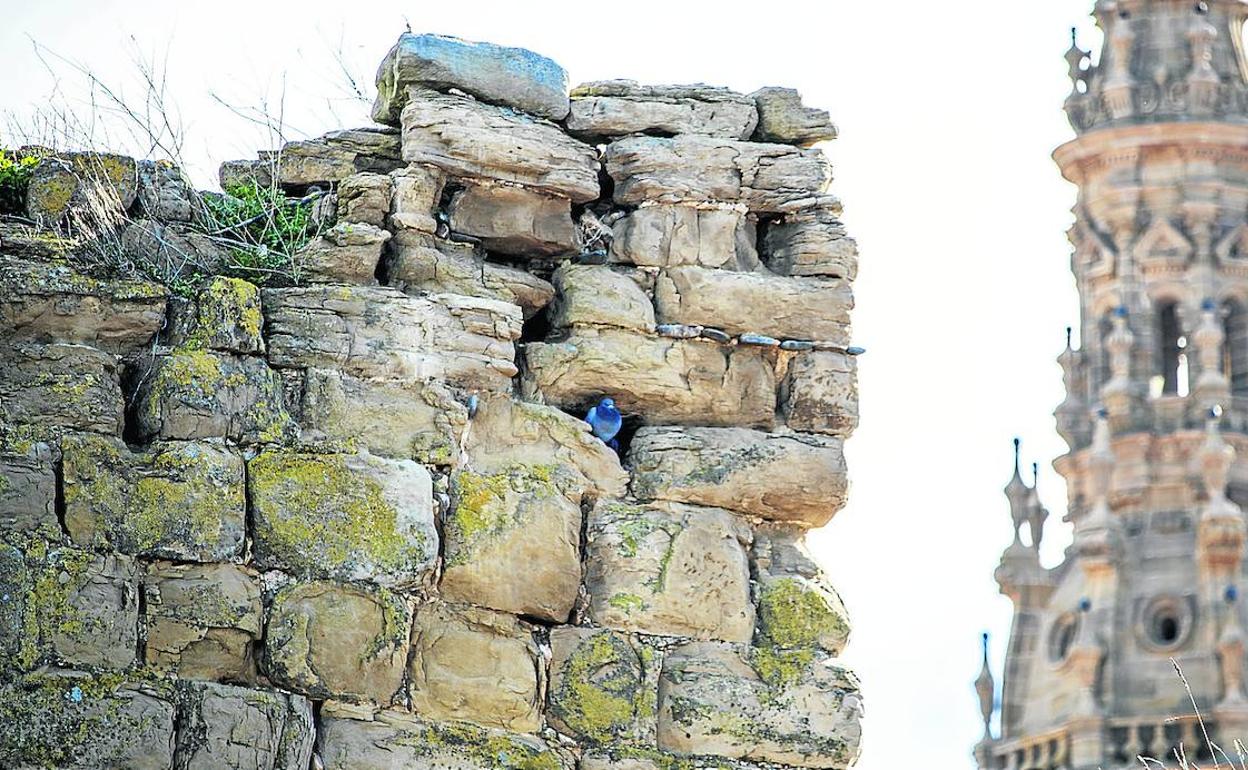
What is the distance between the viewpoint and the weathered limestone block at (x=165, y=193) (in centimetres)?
788

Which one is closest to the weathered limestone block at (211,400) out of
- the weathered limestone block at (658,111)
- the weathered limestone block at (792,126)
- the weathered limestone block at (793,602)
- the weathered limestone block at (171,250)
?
the weathered limestone block at (171,250)

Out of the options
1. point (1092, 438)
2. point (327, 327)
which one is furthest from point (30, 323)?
point (1092, 438)

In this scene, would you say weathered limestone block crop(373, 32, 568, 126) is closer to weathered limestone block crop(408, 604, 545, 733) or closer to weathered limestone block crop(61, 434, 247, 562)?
weathered limestone block crop(61, 434, 247, 562)

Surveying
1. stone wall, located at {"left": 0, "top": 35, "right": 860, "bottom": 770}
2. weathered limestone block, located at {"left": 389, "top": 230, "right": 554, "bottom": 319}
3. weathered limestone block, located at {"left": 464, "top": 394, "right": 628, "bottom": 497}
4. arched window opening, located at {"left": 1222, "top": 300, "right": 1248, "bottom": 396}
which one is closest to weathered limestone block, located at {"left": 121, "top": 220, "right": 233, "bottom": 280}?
stone wall, located at {"left": 0, "top": 35, "right": 860, "bottom": 770}

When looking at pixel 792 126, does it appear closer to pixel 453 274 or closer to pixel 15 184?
pixel 453 274

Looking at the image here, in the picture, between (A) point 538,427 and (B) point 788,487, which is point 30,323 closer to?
(A) point 538,427

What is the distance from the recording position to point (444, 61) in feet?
26.4

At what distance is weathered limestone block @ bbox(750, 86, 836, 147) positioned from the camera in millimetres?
8422

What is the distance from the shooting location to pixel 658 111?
8.32 m

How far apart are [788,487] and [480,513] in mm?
926

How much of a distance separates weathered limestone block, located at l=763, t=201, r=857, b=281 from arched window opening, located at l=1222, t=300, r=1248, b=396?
74.2 meters

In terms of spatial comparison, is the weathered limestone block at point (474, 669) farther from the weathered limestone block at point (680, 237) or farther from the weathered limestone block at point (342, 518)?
the weathered limestone block at point (680, 237)

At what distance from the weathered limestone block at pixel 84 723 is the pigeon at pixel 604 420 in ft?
4.90

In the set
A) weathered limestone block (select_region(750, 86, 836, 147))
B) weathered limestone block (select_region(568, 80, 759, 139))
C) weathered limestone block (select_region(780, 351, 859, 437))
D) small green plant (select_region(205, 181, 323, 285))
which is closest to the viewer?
small green plant (select_region(205, 181, 323, 285))
